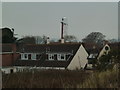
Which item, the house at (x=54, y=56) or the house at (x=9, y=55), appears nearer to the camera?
the house at (x=54, y=56)

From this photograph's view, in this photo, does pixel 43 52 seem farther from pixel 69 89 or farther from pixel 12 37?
pixel 69 89

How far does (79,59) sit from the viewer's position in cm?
2872

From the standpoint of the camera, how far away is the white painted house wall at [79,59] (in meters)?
27.5

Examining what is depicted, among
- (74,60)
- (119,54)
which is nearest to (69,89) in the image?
(119,54)

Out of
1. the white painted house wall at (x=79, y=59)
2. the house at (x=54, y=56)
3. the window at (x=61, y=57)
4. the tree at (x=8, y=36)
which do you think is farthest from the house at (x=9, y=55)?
the white painted house wall at (x=79, y=59)

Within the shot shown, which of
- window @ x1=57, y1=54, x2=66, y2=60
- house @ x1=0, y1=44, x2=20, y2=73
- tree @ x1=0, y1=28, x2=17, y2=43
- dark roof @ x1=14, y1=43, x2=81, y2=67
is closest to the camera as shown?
dark roof @ x1=14, y1=43, x2=81, y2=67

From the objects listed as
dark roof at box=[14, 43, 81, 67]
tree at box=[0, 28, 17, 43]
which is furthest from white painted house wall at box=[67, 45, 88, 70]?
tree at box=[0, 28, 17, 43]

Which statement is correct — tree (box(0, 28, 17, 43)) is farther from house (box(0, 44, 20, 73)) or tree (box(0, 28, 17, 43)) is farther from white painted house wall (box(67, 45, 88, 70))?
white painted house wall (box(67, 45, 88, 70))

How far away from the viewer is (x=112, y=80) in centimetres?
632

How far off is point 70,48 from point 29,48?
4752mm

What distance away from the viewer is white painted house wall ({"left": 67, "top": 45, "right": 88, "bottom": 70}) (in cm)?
2745

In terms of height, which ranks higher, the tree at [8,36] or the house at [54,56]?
the tree at [8,36]

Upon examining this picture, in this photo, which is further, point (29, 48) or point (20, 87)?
point (29, 48)

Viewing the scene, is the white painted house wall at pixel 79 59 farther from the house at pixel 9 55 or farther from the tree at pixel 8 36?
the tree at pixel 8 36
